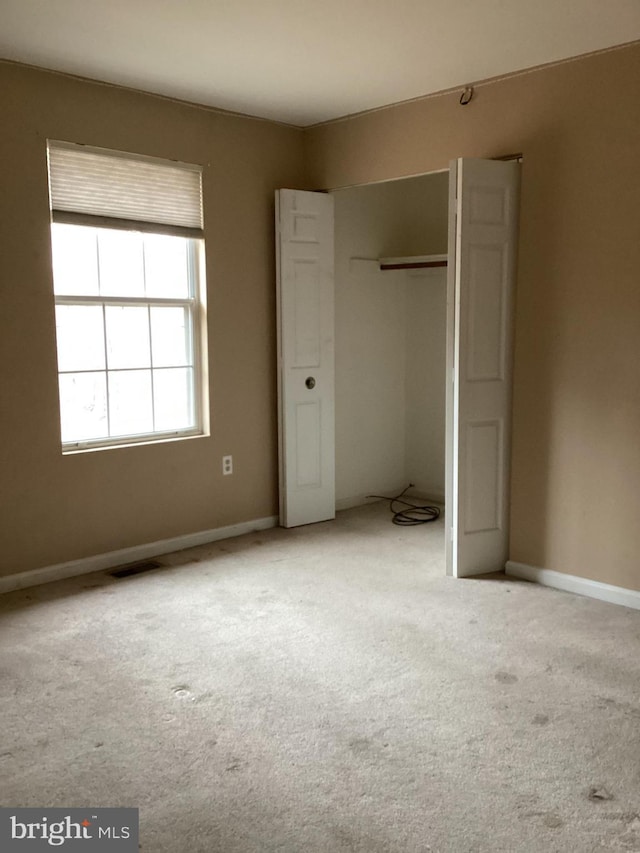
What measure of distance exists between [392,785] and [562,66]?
3.48m

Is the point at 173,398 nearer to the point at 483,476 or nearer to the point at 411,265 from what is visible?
the point at 483,476

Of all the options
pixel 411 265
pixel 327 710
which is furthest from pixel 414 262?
pixel 327 710

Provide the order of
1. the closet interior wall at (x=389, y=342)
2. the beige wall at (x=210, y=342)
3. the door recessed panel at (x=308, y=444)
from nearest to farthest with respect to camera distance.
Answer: the beige wall at (x=210, y=342) → the door recessed panel at (x=308, y=444) → the closet interior wall at (x=389, y=342)

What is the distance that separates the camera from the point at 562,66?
384 centimetres

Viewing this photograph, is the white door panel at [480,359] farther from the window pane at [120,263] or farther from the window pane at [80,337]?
the window pane at [80,337]

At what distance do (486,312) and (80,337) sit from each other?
7.52ft

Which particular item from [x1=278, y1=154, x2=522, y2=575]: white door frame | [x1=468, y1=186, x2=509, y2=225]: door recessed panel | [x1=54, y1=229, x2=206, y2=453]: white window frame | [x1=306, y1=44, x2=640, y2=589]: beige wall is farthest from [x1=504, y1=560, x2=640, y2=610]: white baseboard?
[x1=54, y1=229, x2=206, y2=453]: white window frame

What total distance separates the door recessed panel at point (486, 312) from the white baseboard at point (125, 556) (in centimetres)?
194

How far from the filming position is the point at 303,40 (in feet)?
11.7

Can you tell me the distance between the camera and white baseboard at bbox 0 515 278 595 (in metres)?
4.07

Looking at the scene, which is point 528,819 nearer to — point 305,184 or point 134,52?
point 134,52

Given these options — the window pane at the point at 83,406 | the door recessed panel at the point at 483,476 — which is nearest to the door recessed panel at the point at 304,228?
the window pane at the point at 83,406

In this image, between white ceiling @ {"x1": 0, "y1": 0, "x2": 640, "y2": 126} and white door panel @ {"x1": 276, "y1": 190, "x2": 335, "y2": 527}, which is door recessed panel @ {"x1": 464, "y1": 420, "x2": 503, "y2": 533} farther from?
white ceiling @ {"x1": 0, "y1": 0, "x2": 640, "y2": 126}

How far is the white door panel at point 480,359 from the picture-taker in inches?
158
